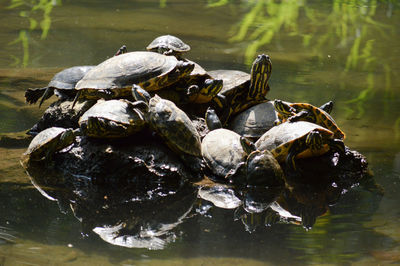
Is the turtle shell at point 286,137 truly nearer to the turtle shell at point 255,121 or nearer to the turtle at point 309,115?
the turtle at point 309,115

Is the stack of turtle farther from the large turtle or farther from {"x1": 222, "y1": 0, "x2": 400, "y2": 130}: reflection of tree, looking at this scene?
{"x1": 222, "y1": 0, "x2": 400, "y2": 130}: reflection of tree

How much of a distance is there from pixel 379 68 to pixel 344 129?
9.25ft

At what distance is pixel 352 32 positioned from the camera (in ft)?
31.7

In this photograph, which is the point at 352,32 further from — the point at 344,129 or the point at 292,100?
the point at 344,129

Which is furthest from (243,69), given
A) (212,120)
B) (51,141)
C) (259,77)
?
(51,141)

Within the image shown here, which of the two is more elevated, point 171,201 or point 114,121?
point 114,121

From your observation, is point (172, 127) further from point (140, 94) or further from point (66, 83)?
point (66, 83)

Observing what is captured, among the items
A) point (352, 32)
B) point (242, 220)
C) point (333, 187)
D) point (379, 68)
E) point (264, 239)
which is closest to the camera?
point (264, 239)

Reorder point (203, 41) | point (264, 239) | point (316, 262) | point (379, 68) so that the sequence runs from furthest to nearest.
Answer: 1. point (203, 41)
2. point (379, 68)
3. point (264, 239)
4. point (316, 262)

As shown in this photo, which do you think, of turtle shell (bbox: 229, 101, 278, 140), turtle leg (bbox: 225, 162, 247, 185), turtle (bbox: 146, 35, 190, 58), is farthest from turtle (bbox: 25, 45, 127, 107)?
turtle leg (bbox: 225, 162, 247, 185)

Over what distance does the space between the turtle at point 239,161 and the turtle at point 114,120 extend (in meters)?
0.57

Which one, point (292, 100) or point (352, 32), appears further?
point (352, 32)

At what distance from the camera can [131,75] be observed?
14.1 ft

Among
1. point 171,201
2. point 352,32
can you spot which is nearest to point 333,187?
point 171,201
